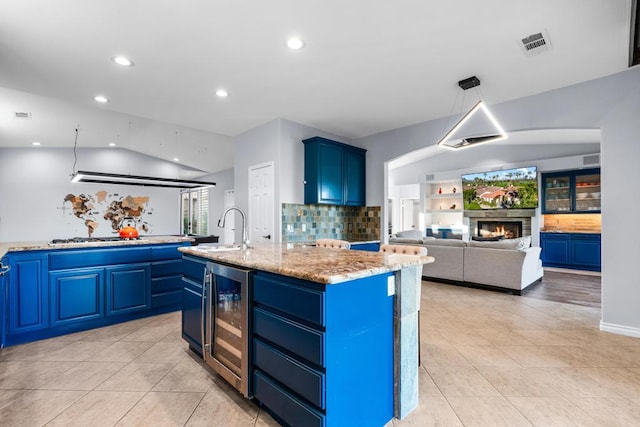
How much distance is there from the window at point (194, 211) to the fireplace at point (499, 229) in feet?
28.1

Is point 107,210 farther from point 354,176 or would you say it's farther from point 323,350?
point 323,350

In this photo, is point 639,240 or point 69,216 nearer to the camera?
point 639,240

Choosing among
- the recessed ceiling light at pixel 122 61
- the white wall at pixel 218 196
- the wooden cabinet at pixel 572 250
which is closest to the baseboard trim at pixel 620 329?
the wooden cabinet at pixel 572 250

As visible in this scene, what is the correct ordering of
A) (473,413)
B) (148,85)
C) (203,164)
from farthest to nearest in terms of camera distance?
(203,164), (148,85), (473,413)

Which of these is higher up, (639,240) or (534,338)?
(639,240)

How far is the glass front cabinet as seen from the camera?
23.3 ft

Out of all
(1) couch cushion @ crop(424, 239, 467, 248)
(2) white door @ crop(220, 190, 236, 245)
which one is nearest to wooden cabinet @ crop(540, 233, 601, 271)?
(1) couch cushion @ crop(424, 239, 467, 248)

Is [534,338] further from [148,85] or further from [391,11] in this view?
[148,85]

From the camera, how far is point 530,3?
2209 mm

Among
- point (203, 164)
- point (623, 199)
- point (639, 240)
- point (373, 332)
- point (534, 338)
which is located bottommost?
point (534, 338)

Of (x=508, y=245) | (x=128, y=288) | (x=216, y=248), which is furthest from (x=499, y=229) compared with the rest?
(x=128, y=288)

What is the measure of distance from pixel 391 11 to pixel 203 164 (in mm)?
7746

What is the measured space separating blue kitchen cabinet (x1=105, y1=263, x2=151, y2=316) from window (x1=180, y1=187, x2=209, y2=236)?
6685 mm

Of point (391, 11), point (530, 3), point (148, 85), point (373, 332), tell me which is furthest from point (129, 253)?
point (530, 3)
